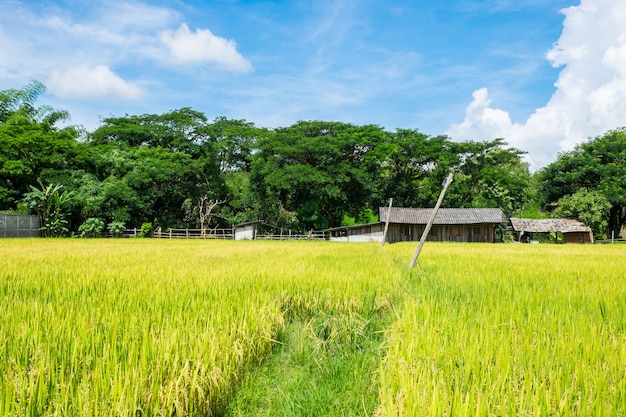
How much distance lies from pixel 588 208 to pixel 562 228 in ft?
10.4

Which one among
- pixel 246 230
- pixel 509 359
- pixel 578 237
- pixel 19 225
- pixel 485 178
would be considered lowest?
pixel 578 237

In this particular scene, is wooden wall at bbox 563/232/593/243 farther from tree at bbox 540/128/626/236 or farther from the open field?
the open field

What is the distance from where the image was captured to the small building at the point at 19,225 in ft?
86.6

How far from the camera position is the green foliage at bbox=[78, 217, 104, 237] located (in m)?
30.0

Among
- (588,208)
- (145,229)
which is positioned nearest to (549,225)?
(588,208)

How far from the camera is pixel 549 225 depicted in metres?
37.5

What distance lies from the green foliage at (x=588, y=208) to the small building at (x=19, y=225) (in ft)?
164

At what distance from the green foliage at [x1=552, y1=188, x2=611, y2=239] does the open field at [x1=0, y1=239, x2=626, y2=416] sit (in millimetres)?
39177

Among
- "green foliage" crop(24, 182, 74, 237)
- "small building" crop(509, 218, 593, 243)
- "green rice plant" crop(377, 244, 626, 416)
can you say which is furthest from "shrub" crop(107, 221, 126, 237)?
"small building" crop(509, 218, 593, 243)

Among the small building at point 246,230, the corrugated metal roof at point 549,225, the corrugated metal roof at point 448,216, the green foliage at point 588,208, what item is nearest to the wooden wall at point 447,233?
the corrugated metal roof at point 448,216

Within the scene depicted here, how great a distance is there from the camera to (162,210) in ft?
128

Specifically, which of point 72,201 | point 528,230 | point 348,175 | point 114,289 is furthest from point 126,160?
point 528,230

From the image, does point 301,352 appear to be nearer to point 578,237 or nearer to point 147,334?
point 147,334

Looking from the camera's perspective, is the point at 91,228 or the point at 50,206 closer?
the point at 50,206
